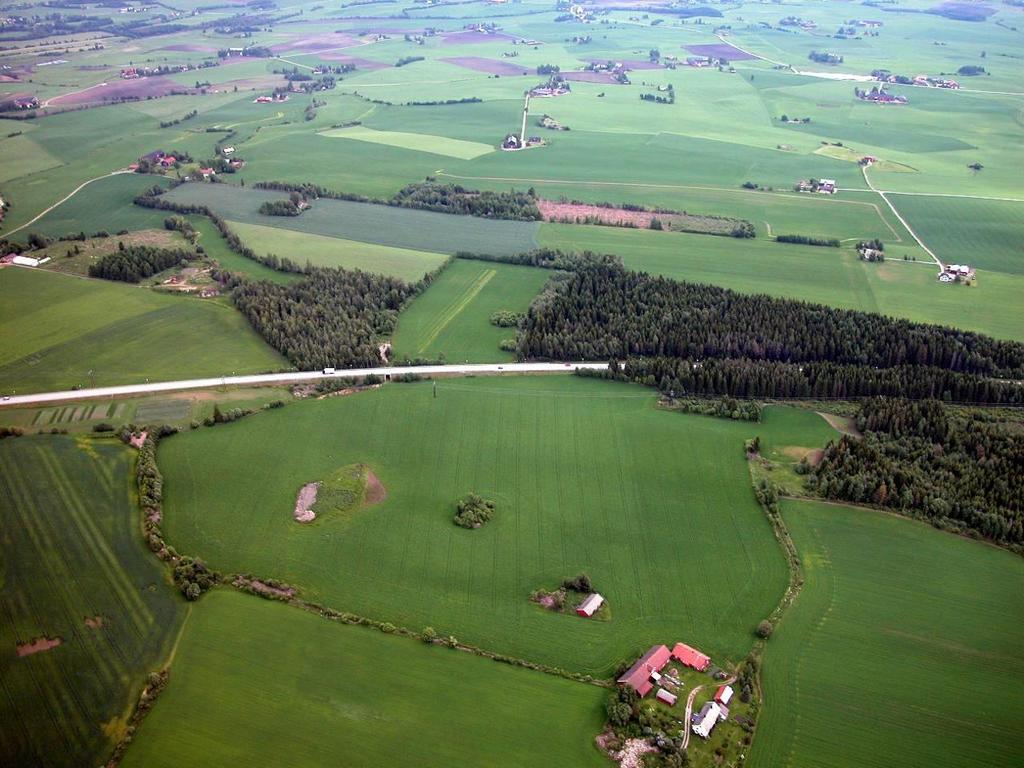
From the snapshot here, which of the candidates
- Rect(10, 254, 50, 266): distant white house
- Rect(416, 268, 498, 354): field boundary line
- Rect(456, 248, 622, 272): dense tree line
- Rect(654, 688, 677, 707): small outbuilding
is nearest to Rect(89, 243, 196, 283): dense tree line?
Rect(10, 254, 50, 266): distant white house

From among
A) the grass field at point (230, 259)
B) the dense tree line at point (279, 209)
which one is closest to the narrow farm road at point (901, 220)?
the grass field at point (230, 259)

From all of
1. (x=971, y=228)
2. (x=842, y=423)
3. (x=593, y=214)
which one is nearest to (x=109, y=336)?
(x=593, y=214)

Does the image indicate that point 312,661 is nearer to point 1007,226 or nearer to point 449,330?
point 449,330

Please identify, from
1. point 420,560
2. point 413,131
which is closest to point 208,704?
point 420,560

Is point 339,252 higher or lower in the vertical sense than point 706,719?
higher

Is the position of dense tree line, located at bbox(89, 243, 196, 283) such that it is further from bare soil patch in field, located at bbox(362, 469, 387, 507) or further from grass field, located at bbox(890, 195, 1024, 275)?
grass field, located at bbox(890, 195, 1024, 275)

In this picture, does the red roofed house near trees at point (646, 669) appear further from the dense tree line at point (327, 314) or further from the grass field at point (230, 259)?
the grass field at point (230, 259)

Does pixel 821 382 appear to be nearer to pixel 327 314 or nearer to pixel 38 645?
pixel 327 314
